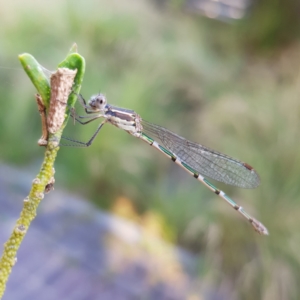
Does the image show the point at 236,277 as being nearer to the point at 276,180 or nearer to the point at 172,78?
the point at 276,180

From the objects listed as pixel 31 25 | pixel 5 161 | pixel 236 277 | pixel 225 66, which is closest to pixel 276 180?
pixel 236 277

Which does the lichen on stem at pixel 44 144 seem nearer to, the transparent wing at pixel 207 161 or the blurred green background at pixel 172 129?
the transparent wing at pixel 207 161

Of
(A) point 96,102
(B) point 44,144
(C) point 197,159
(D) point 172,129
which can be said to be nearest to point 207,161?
(C) point 197,159

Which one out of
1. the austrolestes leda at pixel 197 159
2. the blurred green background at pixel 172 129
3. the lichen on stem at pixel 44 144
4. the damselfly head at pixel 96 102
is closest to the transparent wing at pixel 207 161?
the austrolestes leda at pixel 197 159

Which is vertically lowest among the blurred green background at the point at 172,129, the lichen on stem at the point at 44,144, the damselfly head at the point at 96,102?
the lichen on stem at the point at 44,144

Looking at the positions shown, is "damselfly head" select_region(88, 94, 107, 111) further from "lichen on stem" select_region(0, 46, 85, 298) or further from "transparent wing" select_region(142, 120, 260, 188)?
"lichen on stem" select_region(0, 46, 85, 298)

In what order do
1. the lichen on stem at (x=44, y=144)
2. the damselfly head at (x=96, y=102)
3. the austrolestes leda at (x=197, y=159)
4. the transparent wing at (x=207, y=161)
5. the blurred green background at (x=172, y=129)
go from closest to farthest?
the lichen on stem at (x=44, y=144)
the damselfly head at (x=96, y=102)
the austrolestes leda at (x=197, y=159)
the transparent wing at (x=207, y=161)
the blurred green background at (x=172, y=129)
